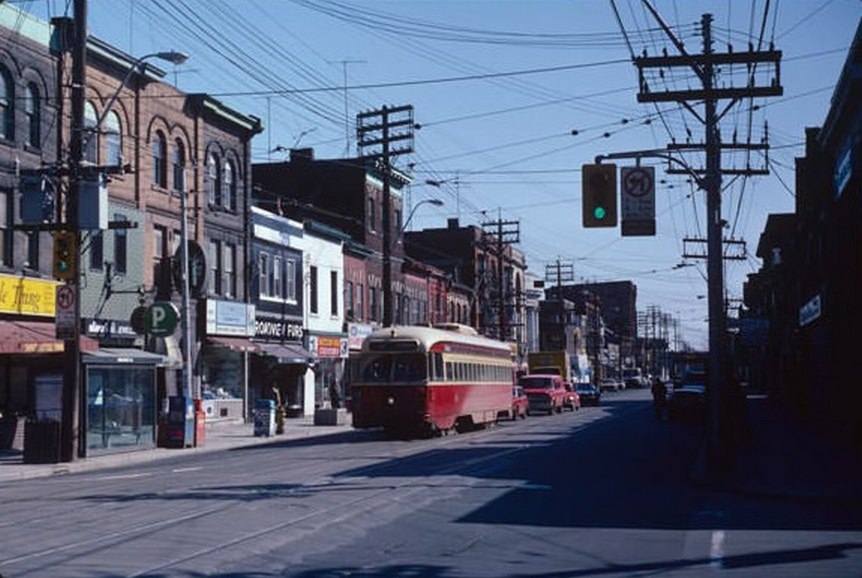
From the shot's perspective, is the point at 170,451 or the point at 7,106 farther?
the point at 170,451

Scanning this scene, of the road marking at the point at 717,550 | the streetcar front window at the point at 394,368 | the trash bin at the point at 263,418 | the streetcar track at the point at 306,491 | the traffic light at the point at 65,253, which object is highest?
the traffic light at the point at 65,253

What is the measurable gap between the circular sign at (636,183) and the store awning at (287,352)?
24.4 m

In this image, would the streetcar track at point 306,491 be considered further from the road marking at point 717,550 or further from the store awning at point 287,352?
the store awning at point 287,352

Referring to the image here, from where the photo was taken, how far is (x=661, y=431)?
4006 cm

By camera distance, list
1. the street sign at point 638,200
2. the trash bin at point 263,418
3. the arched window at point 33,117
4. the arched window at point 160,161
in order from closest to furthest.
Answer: the street sign at point 638,200 < the arched window at point 33,117 < the trash bin at point 263,418 < the arched window at point 160,161

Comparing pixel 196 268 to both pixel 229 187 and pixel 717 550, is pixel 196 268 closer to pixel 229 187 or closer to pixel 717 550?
pixel 229 187

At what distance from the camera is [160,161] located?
40531 millimetres

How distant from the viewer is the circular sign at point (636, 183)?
24328mm

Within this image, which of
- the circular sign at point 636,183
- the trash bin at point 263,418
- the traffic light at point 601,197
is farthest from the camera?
the trash bin at point 263,418

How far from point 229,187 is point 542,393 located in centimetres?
1990

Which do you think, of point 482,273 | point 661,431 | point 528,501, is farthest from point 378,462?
point 482,273

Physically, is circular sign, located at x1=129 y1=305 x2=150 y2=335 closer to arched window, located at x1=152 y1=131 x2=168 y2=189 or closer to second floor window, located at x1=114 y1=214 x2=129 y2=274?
second floor window, located at x1=114 y1=214 x2=129 y2=274

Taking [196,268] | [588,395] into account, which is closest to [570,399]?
[588,395]

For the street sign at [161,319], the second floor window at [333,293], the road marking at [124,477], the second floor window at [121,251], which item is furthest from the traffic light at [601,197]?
the second floor window at [333,293]
